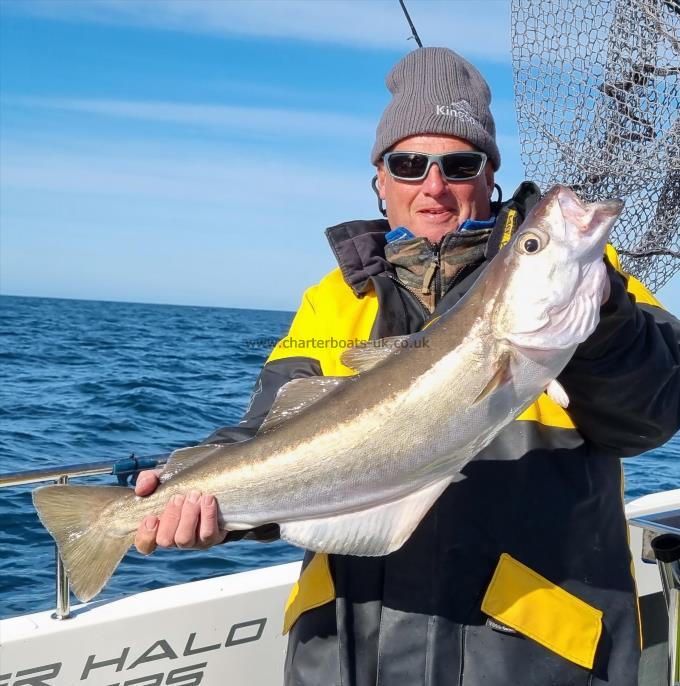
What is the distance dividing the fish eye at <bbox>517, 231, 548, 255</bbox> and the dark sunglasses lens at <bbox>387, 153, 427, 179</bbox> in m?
0.93

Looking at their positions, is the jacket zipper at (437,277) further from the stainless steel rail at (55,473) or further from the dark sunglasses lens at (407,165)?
the stainless steel rail at (55,473)

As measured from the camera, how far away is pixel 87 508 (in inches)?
123

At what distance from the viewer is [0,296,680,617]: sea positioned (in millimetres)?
7270

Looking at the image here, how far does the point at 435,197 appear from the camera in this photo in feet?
10.9

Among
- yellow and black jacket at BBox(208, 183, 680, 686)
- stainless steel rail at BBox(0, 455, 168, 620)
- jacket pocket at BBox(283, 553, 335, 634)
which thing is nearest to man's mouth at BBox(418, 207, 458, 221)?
yellow and black jacket at BBox(208, 183, 680, 686)

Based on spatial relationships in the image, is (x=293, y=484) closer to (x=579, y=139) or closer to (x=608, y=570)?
(x=608, y=570)

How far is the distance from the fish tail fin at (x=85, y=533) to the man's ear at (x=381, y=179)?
5.53 ft

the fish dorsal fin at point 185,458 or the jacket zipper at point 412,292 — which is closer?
the fish dorsal fin at point 185,458

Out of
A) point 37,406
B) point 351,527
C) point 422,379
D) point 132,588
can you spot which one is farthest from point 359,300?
point 37,406

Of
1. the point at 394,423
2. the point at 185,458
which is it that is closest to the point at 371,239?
the point at 394,423

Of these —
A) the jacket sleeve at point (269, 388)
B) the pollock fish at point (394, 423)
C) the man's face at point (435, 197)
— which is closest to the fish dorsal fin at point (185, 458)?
the pollock fish at point (394, 423)

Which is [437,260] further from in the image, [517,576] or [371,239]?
[517,576]

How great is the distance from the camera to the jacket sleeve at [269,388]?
316 centimetres

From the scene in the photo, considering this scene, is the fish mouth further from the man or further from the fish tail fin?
the fish tail fin
